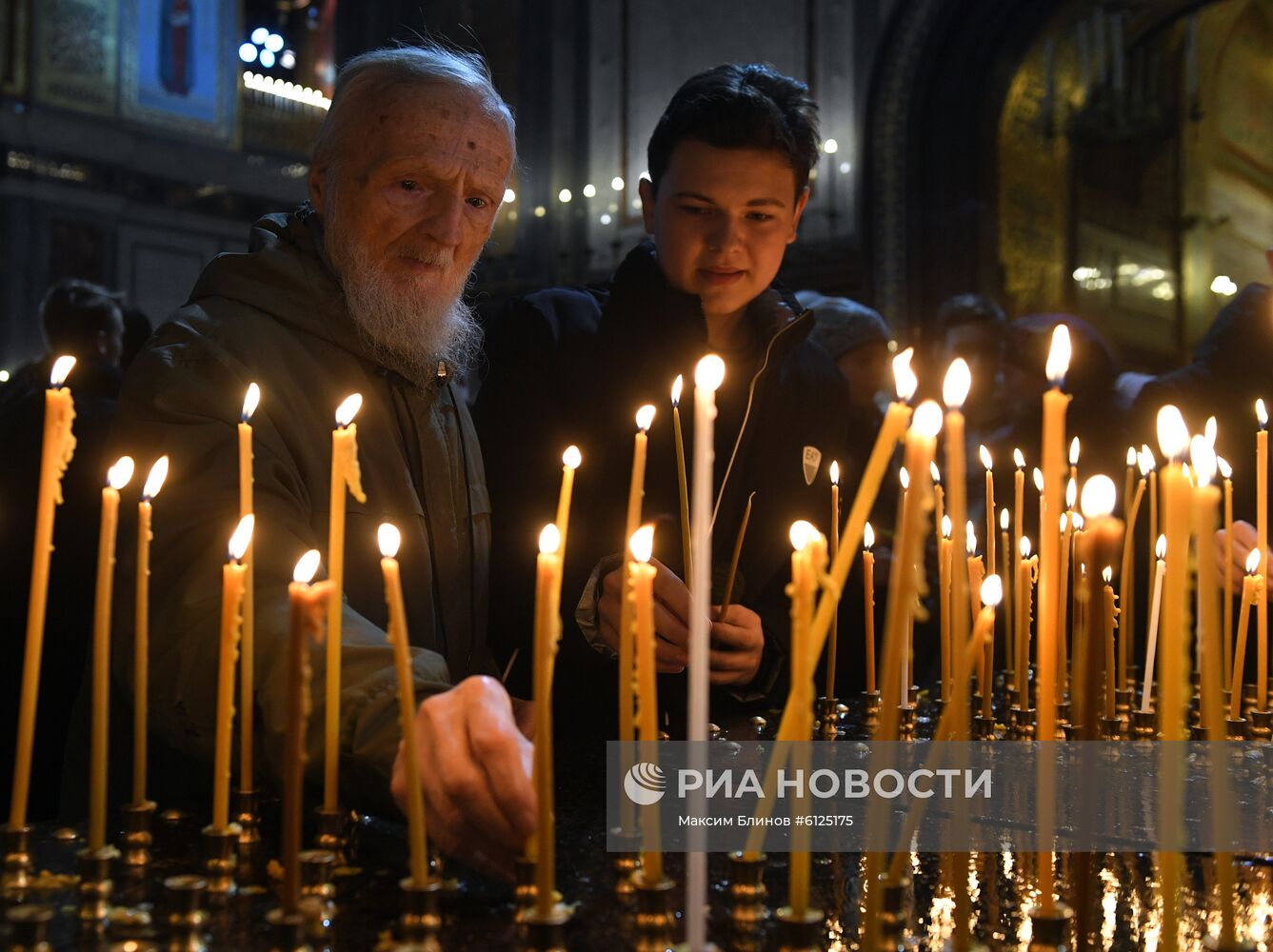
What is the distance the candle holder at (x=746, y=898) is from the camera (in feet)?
2.58

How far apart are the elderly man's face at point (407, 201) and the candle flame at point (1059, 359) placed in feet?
3.49

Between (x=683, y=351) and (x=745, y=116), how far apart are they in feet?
1.28

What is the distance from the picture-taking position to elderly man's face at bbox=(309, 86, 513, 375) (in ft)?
5.36

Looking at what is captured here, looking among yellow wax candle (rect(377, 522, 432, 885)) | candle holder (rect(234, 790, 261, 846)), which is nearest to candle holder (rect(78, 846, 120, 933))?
candle holder (rect(234, 790, 261, 846))

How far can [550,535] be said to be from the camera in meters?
0.78

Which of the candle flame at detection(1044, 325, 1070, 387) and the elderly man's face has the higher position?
the elderly man's face

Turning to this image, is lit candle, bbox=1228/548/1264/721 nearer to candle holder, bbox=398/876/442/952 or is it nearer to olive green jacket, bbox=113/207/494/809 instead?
olive green jacket, bbox=113/207/494/809

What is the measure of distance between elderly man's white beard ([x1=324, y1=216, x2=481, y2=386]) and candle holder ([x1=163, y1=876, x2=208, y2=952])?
36.9 inches

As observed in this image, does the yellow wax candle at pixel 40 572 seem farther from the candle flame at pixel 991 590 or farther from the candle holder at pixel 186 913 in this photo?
the candle flame at pixel 991 590

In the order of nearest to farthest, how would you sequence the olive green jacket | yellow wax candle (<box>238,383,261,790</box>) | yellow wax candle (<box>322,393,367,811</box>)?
1. yellow wax candle (<box>322,393,367,811</box>)
2. yellow wax candle (<box>238,383,261,790</box>)
3. the olive green jacket

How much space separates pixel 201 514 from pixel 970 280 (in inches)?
212

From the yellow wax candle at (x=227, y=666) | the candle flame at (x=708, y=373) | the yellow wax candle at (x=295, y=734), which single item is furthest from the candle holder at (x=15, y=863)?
the candle flame at (x=708, y=373)

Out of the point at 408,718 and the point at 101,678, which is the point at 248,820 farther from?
the point at 408,718

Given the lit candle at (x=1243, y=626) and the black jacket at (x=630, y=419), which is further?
the black jacket at (x=630, y=419)
